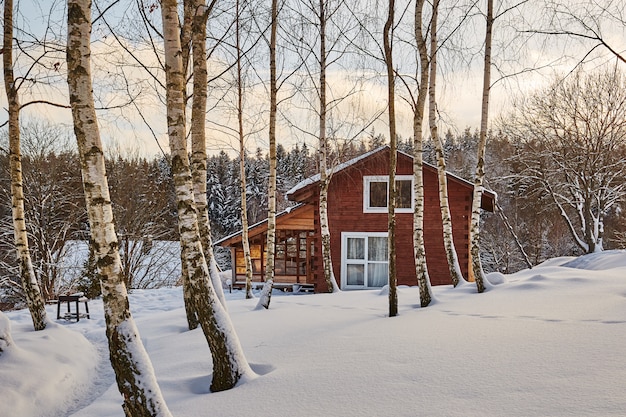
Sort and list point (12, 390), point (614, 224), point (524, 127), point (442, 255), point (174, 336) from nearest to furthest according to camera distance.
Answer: point (12, 390)
point (174, 336)
point (442, 255)
point (524, 127)
point (614, 224)

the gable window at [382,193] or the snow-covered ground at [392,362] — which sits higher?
the gable window at [382,193]

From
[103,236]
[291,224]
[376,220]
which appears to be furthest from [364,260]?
[103,236]

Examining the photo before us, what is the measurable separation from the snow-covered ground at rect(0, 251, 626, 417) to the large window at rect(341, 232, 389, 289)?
7629 mm

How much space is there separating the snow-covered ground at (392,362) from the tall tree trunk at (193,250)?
0.84ft

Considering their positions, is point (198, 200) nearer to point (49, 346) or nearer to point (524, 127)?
point (49, 346)

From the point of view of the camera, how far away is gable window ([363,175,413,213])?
51.8ft

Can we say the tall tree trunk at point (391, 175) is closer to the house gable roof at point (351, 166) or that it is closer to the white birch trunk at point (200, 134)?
the white birch trunk at point (200, 134)

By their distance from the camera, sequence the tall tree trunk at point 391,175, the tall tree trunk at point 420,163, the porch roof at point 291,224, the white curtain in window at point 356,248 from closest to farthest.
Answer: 1. the tall tree trunk at point 391,175
2. the tall tree trunk at point 420,163
3. the white curtain in window at point 356,248
4. the porch roof at point 291,224

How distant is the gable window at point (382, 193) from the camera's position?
15789mm

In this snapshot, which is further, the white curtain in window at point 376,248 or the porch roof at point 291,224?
the porch roof at point 291,224

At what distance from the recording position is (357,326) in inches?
238

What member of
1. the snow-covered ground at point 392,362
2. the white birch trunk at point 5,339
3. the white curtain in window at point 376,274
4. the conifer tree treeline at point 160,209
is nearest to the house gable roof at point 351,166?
the conifer tree treeline at point 160,209

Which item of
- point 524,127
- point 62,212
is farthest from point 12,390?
point 524,127

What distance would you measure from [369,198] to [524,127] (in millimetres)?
10847
